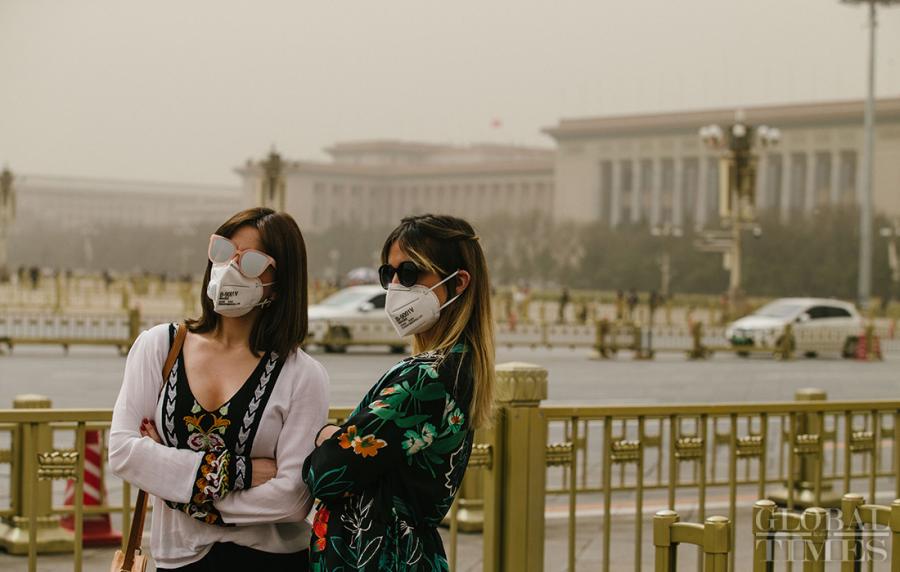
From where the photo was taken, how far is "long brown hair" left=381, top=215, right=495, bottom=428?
9.45 feet

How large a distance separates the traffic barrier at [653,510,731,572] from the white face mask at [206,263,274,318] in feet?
3.32

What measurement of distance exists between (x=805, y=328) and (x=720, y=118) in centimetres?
5067

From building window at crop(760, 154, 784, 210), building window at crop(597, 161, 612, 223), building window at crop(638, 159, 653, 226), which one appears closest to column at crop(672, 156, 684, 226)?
building window at crop(638, 159, 653, 226)

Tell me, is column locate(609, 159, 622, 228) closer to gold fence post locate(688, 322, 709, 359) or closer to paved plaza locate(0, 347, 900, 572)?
paved plaza locate(0, 347, 900, 572)

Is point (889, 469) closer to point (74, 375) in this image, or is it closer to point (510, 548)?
point (510, 548)

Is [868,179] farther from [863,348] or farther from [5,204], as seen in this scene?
[5,204]

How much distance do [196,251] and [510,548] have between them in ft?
301

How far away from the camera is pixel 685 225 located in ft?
216

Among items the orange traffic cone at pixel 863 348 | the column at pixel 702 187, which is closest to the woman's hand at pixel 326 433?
the orange traffic cone at pixel 863 348

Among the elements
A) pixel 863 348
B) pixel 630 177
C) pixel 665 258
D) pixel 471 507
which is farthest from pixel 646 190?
pixel 471 507

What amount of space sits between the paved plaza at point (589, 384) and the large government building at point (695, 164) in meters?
43.9

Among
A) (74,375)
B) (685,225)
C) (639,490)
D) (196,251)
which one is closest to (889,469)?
(639,490)

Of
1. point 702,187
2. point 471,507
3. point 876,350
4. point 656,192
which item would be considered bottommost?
point 876,350

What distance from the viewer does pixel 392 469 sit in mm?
2775
